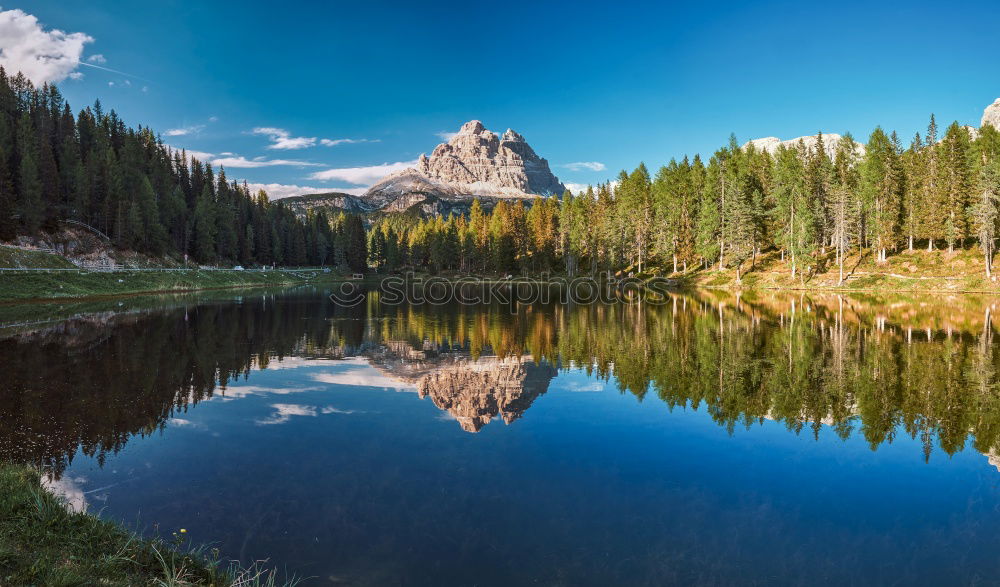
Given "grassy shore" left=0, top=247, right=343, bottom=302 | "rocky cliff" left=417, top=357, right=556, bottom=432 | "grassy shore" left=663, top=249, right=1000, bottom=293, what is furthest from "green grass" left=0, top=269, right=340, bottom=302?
"grassy shore" left=663, top=249, right=1000, bottom=293

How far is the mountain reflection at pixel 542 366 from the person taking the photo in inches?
508

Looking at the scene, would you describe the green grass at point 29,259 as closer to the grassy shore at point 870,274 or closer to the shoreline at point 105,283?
the shoreline at point 105,283

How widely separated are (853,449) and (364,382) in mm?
14457

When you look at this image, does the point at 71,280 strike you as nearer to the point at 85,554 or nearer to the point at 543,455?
the point at 85,554

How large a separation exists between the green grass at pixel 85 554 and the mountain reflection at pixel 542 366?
3.95 m

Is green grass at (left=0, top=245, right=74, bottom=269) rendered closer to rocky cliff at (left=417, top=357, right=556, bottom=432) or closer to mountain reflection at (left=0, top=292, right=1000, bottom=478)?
mountain reflection at (left=0, top=292, right=1000, bottom=478)

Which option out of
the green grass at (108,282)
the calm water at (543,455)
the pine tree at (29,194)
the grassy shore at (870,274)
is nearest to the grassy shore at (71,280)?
the green grass at (108,282)

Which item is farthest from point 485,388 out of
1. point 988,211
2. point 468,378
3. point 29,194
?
point 29,194

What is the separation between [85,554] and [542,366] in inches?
645

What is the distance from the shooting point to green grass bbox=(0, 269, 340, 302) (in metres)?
48.9

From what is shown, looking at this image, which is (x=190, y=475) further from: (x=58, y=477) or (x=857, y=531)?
(x=857, y=531)

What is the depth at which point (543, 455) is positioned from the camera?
11203 millimetres

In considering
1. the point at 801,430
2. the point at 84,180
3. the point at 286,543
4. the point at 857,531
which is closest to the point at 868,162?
the point at 801,430

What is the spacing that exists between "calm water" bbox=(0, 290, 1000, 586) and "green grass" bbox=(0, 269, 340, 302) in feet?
115
